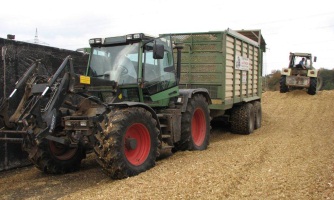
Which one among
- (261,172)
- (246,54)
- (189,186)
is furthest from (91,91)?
(246,54)

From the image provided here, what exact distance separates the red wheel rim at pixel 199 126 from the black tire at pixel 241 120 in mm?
3026

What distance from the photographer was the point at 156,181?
5113mm

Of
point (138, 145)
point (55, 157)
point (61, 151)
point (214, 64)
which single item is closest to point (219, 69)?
point (214, 64)

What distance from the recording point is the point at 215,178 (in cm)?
511

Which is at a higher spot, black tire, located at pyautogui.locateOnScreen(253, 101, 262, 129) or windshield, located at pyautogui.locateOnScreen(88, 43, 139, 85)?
windshield, located at pyautogui.locateOnScreen(88, 43, 139, 85)

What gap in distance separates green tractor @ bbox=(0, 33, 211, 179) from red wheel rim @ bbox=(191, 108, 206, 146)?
437 mm

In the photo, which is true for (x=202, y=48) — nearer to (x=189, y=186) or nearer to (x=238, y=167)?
(x=238, y=167)

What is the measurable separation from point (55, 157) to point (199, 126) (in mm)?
3314

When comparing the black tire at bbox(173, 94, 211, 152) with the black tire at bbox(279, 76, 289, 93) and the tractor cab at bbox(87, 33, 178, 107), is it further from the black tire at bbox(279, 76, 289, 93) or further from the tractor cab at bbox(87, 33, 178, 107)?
the black tire at bbox(279, 76, 289, 93)

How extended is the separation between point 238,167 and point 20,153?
4.29m

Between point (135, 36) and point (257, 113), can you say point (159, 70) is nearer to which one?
point (135, 36)

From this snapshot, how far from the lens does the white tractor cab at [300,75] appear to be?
788 inches

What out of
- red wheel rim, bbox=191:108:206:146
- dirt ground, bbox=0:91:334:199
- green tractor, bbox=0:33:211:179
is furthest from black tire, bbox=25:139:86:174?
red wheel rim, bbox=191:108:206:146

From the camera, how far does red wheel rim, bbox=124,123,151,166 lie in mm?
5879
